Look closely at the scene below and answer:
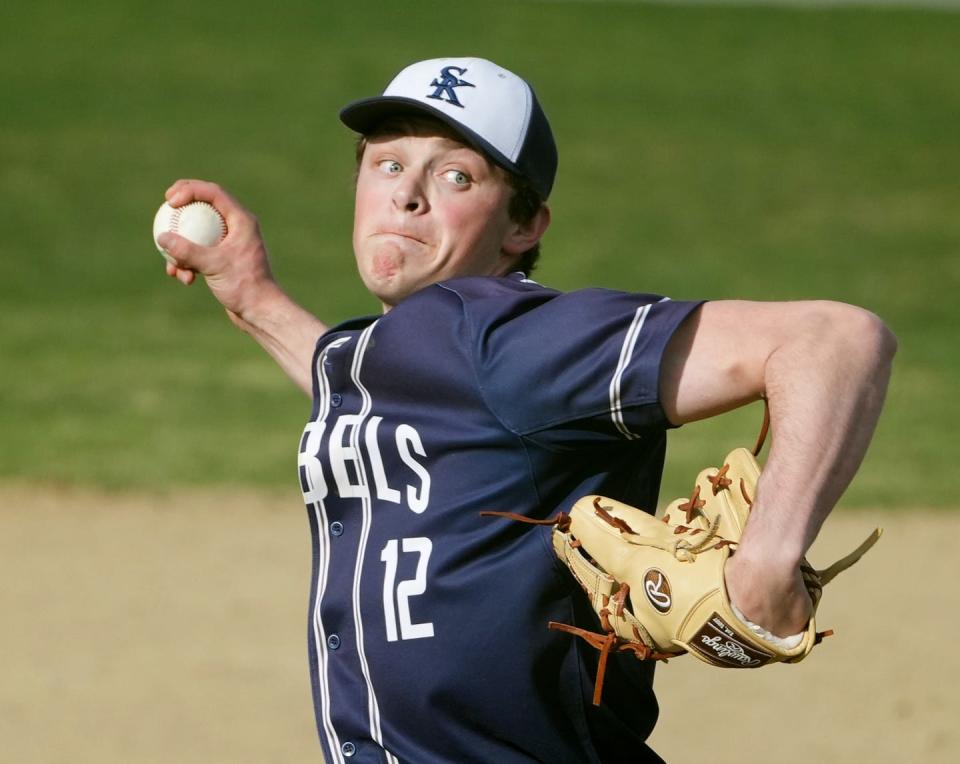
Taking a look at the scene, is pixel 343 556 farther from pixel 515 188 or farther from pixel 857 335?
pixel 857 335

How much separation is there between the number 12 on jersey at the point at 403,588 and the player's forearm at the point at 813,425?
1.94 ft

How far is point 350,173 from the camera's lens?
13047mm

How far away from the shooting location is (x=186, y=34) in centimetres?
1962

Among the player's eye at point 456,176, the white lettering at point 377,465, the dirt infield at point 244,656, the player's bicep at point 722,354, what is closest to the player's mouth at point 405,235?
the player's eye at point 456,176

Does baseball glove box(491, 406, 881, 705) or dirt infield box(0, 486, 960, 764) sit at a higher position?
baseball glove box(491, 406, 881, 705)

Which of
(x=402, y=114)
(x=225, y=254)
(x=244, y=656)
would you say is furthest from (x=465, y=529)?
(x=244, y=656)

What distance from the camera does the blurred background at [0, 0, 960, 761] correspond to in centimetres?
591

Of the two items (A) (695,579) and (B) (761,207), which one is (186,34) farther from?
(A) (695,579)

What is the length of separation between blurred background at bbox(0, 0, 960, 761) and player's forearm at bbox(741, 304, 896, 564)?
11.1 ft

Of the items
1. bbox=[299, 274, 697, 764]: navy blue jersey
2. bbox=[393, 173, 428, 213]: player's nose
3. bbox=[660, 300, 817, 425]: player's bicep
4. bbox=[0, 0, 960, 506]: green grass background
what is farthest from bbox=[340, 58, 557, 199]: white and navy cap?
bbox=[0, 0, 960, 506]: green grass background

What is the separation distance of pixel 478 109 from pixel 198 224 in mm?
778

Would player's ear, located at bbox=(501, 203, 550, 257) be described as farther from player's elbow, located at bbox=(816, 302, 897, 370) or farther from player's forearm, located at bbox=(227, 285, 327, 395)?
player's elbow, located at bbox=(816, 302, 897, 370)

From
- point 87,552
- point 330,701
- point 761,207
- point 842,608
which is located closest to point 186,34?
point 761,207

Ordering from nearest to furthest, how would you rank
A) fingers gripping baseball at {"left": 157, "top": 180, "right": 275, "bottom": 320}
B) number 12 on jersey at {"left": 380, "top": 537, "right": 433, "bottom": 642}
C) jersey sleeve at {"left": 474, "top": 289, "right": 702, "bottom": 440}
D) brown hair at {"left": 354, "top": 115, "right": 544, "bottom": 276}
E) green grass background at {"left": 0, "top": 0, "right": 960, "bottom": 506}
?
1. jersey sleeve at {"left": 474, "top": 289, "right": 702, "bottom": 440}
2. number 12 on jersey at {"left": 380, "top": 537, "right": 433, "bottom": 642}
3. brown hair at {"left": 354, "top": 115, "right": 544, "bottom": 276}
4. fingers gripping baseball at {"left": 157, "top": 180, "right": 275, "bottom": 320}
5. green grass background at {"left": 0, "top": 0, "right": 960, "bottom": 506}
